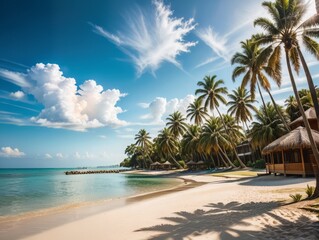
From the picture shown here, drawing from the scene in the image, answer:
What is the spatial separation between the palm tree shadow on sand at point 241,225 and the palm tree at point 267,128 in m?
27.3

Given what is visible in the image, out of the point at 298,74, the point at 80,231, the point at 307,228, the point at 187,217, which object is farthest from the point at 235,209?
the point at 298,74

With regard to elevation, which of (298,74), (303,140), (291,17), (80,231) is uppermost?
(291,17)

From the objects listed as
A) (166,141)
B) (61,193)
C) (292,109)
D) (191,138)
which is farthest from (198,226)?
(166,141)

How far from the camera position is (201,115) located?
56.5 m

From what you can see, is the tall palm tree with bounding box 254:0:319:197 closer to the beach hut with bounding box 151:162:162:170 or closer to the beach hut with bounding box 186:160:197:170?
the beach hut with bounding box 186:160:197:170

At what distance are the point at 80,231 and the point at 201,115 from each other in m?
49.3

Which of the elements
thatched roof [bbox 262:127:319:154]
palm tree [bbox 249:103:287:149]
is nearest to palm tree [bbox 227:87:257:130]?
palm tree [bbox 249:103:287:149]

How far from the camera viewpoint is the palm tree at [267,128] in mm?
35500

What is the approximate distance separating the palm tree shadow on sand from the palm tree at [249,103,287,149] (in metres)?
27.3

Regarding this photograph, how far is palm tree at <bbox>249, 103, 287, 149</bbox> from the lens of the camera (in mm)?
35500

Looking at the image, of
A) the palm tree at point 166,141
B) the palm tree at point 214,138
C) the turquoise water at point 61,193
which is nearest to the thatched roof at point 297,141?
the turquoise water at point 61,193

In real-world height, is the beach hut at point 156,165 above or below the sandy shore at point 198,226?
above

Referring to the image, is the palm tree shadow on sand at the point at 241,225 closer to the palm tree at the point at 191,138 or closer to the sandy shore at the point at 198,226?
the sandy shore at the point at 198,226

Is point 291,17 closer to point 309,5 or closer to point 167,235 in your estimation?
point 309,5
